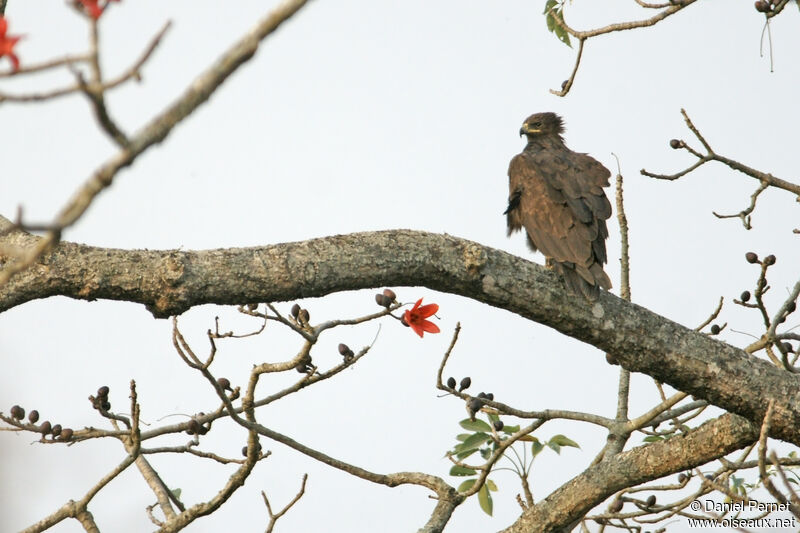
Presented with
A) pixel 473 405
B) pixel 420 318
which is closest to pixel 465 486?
pixel 473 405

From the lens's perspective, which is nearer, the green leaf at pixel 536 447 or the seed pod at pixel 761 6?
the seed pod at pixel 761 6

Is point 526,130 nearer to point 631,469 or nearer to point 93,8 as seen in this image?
point 631,469

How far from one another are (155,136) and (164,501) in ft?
10.0

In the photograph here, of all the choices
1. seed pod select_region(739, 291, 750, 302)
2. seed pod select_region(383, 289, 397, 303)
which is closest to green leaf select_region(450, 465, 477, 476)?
seed pod select_region(383, 289, 397, 303)

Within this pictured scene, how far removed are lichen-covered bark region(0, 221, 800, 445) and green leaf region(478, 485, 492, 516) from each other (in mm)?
1409

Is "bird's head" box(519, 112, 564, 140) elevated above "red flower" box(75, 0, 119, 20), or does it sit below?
above

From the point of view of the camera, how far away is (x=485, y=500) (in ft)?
15.2

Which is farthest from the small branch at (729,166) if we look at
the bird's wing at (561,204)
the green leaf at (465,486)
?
the green leaf at (465,486)

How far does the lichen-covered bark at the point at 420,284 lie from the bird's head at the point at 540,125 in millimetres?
3157

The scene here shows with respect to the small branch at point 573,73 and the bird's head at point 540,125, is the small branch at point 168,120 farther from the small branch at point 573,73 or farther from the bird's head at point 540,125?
the bird's head at point 540,125

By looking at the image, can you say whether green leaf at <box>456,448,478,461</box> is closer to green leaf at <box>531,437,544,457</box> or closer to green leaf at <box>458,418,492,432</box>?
green leaf at <box>458,418,492,432</box>

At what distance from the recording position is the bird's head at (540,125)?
6.61 m

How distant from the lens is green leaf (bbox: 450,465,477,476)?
4.30 metres

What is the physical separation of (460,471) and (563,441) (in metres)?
0.80
